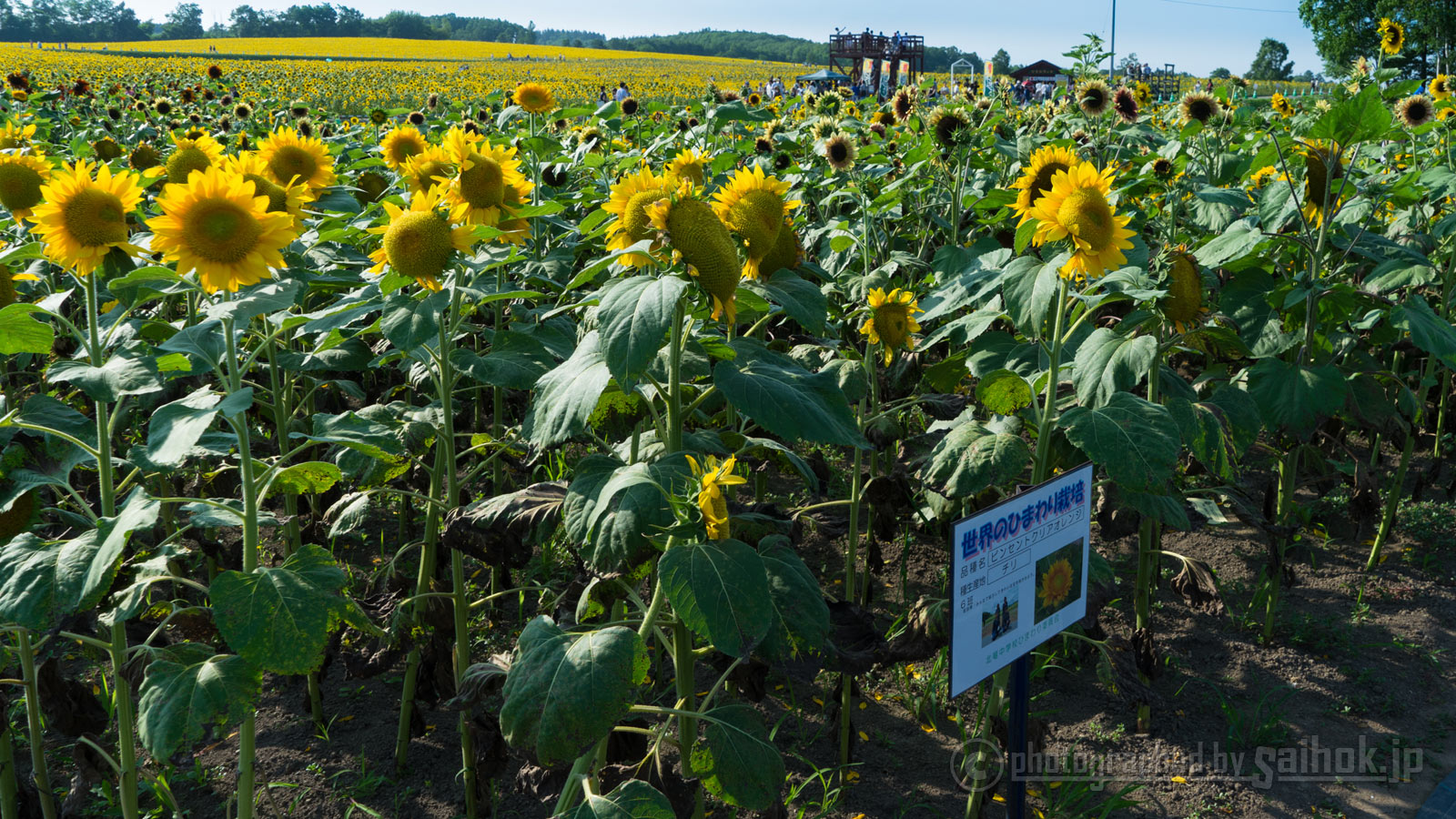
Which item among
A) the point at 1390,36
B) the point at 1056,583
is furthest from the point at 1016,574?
the point at 1390,36

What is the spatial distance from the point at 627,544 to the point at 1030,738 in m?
1.44

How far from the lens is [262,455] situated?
374 centimetres

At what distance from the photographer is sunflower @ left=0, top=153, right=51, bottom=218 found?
2.44 metres

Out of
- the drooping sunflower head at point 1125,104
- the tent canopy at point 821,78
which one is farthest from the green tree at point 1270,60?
the drooping sunflower head at point 1125,104

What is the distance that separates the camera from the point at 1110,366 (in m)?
2.56

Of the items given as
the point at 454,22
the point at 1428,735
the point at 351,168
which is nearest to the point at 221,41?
the point at 454,22

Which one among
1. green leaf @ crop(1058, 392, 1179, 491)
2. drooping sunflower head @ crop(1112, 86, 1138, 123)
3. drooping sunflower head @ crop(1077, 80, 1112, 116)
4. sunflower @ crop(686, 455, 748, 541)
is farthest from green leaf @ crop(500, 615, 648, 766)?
drooping sunflower head @ crop(1112, 86, 1138, 123)

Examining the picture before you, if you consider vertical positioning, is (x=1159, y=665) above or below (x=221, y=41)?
below

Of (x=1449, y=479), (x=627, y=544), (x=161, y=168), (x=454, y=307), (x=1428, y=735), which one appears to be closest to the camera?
(x=627, y=544)

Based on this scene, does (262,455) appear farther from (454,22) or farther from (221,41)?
(454,22)

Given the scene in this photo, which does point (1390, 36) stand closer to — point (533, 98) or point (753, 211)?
point (533, 98)

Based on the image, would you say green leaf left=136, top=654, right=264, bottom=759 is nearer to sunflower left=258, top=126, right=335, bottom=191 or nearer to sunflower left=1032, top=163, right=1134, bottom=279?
sunflower left=258, top=126, right=335, bottom=191

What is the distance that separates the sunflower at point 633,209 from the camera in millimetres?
1991

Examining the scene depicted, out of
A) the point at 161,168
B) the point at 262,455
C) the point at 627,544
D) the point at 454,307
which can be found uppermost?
the point at 161,168
